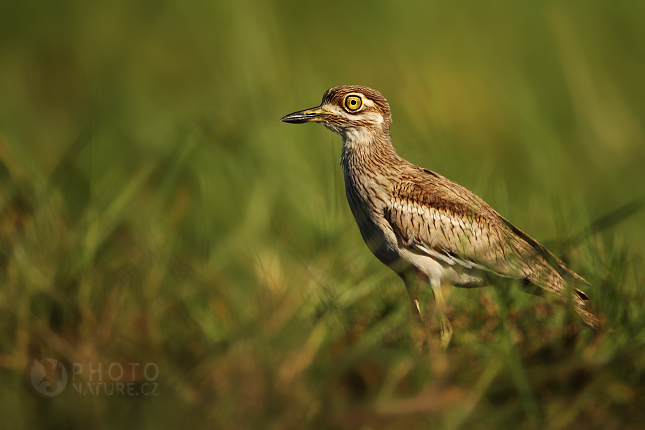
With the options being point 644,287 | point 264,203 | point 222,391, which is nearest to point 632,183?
point 644,287

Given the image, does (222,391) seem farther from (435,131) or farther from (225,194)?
(225,194)

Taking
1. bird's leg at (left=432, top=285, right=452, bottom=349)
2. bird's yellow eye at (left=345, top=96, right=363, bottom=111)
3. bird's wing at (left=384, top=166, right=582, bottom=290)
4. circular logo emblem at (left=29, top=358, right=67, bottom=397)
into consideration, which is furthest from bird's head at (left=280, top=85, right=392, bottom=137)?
circular logo emblem at (left=29, top=358, right=67, bottom=397)

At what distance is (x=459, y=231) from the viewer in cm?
436

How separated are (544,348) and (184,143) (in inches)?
94.5

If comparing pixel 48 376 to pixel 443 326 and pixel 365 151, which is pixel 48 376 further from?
pixel 365 151

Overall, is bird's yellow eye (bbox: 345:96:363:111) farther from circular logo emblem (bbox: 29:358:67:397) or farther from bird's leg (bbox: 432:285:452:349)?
circular logo emblem (bbox: 29:358:67:397)

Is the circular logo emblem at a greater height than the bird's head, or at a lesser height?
lesser

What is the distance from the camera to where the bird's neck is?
4.57m

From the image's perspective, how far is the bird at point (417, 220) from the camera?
415cm

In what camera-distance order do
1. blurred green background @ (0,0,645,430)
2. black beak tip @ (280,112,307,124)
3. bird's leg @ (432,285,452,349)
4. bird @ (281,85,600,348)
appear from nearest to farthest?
blurred green background @ (0,0,645,430)
bird's leg @ (432,285,452,349)
bird @ (281,85,600,348)
black beak tip @ (280,112,307,124)

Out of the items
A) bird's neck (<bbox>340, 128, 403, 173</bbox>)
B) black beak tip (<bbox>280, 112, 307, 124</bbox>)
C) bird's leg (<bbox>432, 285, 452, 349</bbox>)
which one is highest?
black beak tip (<bbox>280, 112, 307, 124</bbox>)

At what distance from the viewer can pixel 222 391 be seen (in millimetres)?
2762

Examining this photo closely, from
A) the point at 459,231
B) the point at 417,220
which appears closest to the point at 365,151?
the point at 417,220

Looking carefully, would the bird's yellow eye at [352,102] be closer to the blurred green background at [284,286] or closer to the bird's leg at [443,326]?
the blurred green background at [284,286]
